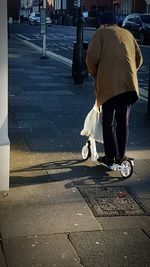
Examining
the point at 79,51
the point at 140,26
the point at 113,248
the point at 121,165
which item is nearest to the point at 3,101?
the point at 121,165

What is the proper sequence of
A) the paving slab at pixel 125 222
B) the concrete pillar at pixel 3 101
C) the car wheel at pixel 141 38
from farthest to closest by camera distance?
the car wheel at pixel 141 38 < the concrete pillar at pixel 3 101 < the paving slab at pixel 125 222

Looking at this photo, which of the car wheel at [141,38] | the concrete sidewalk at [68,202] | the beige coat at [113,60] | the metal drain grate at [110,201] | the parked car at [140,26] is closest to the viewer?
the concrete sidewalk at [68,202]

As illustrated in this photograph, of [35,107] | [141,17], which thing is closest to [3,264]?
[35,107]

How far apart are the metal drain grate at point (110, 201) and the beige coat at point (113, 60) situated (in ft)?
3.27

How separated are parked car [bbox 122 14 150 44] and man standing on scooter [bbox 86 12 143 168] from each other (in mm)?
26129

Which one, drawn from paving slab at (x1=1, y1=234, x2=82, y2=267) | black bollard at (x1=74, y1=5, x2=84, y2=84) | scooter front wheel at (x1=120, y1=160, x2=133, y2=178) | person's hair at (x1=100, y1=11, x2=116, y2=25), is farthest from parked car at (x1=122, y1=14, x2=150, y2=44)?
paving slab at (x1=1, y1=234, x2=82, y2=267)

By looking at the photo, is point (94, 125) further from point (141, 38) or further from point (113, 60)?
point (141, 38)

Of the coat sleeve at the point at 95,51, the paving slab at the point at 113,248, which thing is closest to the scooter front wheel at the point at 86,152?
the coat sleeve at the point at 95,51

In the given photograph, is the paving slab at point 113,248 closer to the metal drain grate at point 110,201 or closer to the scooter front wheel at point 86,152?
the metal drain grate at point 110,201

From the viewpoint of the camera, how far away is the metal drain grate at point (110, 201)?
5.04m

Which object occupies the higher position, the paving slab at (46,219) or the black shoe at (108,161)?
the black shoe at (108,161)

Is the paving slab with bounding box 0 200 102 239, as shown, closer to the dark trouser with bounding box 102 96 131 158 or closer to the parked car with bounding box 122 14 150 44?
the dark trouser with bounding box 102 96 131 158

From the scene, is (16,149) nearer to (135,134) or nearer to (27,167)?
(27,167)

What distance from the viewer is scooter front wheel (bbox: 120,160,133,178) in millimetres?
6036
